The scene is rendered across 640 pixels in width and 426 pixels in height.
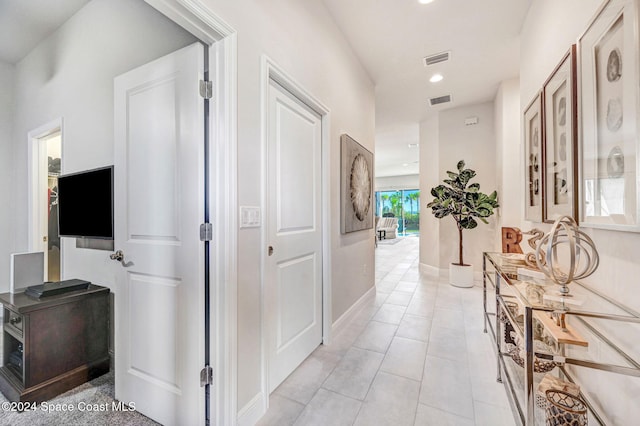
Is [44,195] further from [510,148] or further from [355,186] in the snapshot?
[510,148]

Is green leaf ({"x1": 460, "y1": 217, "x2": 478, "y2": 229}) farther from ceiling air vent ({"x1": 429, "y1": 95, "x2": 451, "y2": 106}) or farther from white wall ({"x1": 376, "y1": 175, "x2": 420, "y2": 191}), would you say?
white wall ({"x1": 376, "y1": 175, "x2": 420, "y2": 191})

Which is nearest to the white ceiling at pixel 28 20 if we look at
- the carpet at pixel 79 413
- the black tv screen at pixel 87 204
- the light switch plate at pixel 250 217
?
the black tv screen at pixel 87 204

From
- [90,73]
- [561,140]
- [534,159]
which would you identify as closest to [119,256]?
[90,73]

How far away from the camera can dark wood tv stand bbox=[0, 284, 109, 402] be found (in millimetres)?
1671

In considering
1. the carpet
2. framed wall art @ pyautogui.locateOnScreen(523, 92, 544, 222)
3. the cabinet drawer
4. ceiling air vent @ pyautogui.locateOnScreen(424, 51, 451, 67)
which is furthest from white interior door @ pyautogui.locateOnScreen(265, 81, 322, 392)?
ceiling air vent @ pyautogui.locateOnScreen(424, 51, 451, 67)

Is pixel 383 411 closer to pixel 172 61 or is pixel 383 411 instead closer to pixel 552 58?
pixel 172 61

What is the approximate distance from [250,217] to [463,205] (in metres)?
3.92

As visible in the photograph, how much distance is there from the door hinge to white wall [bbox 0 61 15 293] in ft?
11.1

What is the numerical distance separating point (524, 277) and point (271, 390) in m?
1.73

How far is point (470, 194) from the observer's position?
4.23 metres

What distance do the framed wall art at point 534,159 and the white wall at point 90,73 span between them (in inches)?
103

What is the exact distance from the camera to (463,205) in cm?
431

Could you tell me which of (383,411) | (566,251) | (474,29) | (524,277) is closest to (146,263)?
(383,411)

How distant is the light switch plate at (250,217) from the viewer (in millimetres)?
1437
